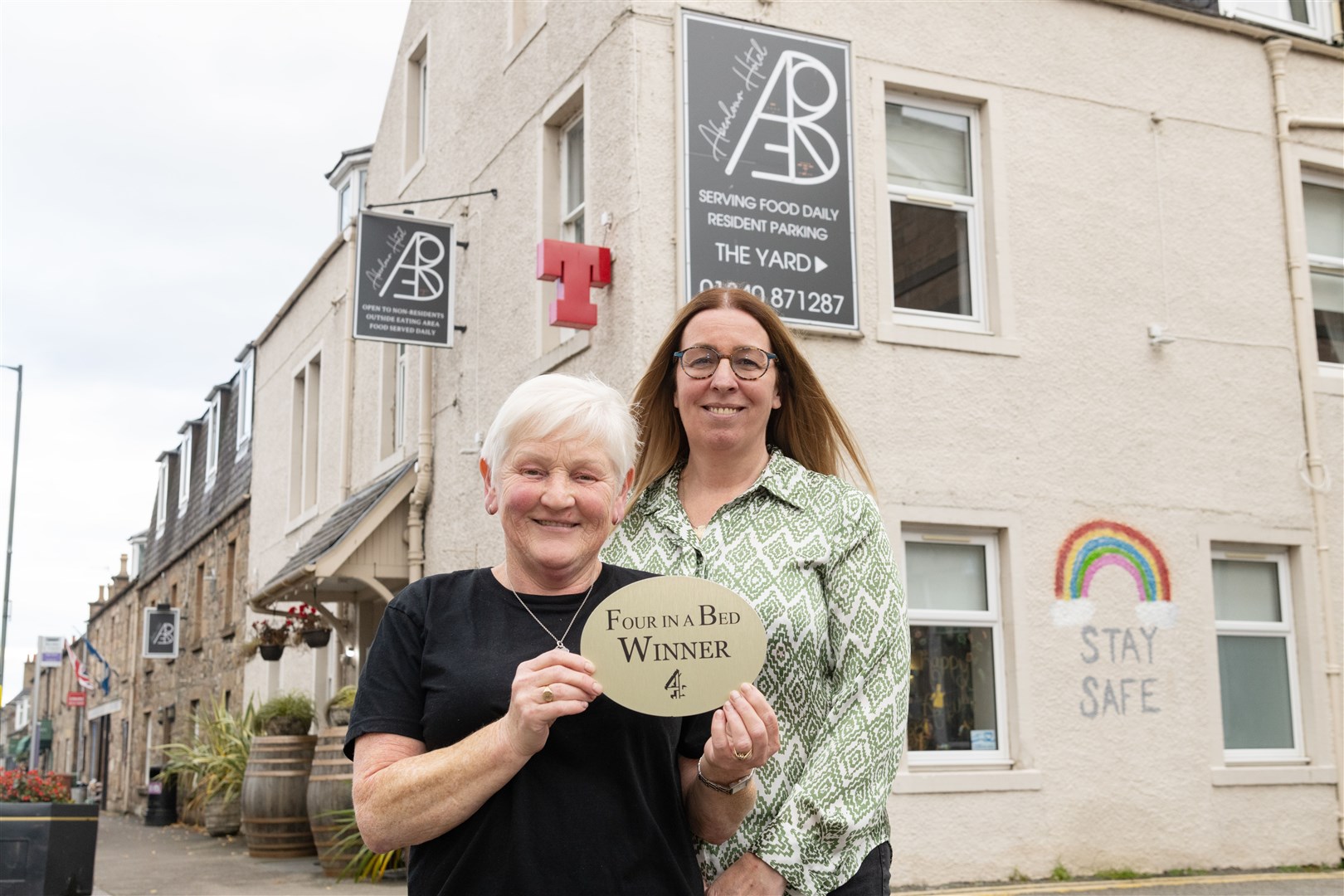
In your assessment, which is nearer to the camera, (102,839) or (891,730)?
(891,730)

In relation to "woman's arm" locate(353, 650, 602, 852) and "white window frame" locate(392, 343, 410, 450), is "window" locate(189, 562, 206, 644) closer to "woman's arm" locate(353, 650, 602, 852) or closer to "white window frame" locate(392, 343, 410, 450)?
"white window frame" locate(392, 343, 410, 450)

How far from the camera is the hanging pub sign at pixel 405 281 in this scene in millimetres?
10547

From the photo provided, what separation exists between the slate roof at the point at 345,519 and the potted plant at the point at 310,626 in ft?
1.58

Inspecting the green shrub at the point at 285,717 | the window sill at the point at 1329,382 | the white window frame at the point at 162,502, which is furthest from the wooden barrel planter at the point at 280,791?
the white window frame at the point at 162,502

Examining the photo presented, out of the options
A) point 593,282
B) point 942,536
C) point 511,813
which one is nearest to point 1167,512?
point 942,536

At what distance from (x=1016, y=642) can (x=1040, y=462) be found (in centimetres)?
127

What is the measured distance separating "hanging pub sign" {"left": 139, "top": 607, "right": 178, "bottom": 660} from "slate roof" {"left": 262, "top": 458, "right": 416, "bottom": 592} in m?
12.0

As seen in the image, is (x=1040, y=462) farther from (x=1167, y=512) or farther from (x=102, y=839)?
(x=102, y=839)

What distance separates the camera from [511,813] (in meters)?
2.02

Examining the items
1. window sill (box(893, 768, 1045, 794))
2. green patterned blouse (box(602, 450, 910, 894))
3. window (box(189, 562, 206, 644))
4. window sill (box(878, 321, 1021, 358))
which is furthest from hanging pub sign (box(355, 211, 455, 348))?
window (box(189, 562, 206, 644))

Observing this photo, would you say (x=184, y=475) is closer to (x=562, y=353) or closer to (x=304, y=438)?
(x=304, y=438)

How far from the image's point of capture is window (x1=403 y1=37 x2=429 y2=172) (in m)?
14.0

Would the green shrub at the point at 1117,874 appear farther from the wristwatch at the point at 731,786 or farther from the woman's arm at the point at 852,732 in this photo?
the wristwatch at the point at 731,786

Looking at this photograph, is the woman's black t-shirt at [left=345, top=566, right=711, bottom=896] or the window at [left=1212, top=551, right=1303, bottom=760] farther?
the window at [left=1212, top=551, right=1303, bottom=760]
